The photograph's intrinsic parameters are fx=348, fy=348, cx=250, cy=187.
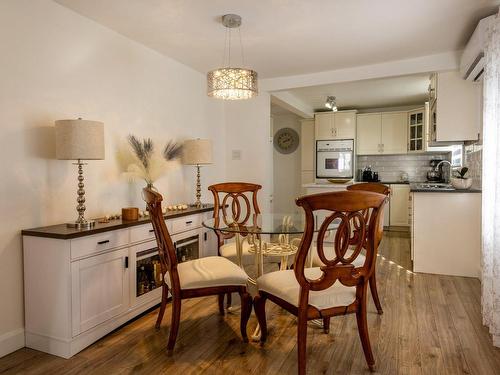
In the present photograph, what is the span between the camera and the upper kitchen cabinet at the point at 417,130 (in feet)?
20.3

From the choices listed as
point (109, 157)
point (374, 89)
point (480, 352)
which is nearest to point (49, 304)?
point (109, 157)

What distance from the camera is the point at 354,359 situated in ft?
Answer: 6.69

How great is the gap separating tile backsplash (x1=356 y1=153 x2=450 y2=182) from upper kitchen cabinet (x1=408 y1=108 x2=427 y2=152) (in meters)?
0.47

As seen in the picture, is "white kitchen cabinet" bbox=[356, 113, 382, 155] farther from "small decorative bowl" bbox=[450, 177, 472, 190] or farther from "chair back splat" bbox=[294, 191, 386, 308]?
"chair back splat" bbox=[294, 191, 386, 308]

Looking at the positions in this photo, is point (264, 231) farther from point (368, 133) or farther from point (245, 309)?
point (368, 133)

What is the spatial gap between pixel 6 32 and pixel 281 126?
602cm

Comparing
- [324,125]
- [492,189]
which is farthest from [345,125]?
[492,189]

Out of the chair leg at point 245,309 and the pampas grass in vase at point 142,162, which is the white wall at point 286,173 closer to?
the pampas grass in vase at point 142,162

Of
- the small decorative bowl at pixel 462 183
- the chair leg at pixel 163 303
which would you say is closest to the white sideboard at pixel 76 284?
the chair leg at pixel 163 303

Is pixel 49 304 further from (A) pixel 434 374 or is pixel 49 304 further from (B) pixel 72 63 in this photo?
(A) pixel 434 374

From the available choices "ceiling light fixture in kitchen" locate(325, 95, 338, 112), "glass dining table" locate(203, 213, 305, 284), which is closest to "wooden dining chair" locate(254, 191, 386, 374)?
"glass dining table" locate(203, 213, 305, 284)

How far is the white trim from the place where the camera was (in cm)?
372


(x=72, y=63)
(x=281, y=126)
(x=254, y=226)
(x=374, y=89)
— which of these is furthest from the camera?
(x=281, y=126)

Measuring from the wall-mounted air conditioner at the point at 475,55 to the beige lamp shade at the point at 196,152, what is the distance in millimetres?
2562
